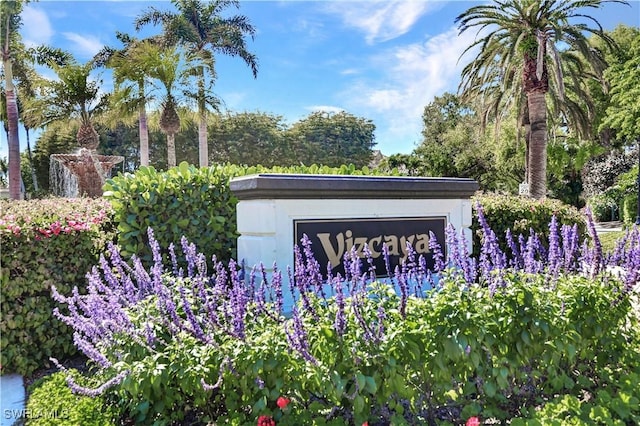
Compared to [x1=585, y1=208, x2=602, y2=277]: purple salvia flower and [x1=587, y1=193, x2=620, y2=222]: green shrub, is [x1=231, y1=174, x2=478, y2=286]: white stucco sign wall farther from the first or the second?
[x1=587, y1=193, x2=620, y2=222]: green shrub

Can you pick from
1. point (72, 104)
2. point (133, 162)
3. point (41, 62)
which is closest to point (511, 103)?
point (72, 104)

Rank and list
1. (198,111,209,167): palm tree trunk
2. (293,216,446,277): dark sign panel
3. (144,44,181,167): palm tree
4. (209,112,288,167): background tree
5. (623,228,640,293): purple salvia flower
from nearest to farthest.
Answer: (623,228,640,293): purple salvia flower, (293,216,446,277): dark sign panel, (144,44,181,167): palm tree, (198,111,209,167): palm tree trunk, (209,112,288,167): background tree

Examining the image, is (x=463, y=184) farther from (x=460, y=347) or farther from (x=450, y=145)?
(x=450, y=145)

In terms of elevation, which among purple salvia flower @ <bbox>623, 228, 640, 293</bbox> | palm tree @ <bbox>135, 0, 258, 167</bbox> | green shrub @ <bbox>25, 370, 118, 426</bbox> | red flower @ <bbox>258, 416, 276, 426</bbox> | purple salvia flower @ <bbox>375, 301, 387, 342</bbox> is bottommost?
green shrub @ <bbox>25, 370, 118, 426</bbox>

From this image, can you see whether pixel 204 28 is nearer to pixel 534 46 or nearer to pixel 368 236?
pixel 534 46

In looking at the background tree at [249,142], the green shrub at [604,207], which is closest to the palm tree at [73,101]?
the background tree at [249,142]

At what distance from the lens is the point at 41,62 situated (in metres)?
22.5

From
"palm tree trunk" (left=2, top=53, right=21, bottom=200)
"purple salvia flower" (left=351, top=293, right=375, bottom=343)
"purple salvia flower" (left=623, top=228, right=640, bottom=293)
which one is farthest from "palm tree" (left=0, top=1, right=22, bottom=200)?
"purple salvia flower" (left=623, top=228, right=640, bottom=293)

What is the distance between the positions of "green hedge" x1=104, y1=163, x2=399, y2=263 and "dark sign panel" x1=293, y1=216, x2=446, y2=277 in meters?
0.84

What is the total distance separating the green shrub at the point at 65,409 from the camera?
7.66 ft

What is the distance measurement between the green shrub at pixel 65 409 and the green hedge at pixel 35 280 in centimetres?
72

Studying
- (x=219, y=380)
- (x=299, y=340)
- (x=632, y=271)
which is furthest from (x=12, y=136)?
(x=632, y=271)

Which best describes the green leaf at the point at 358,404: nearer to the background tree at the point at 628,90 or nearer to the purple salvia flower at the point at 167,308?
the purple salvia flower at the point at 167,308

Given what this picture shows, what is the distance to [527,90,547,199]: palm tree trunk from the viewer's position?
12812 mm
